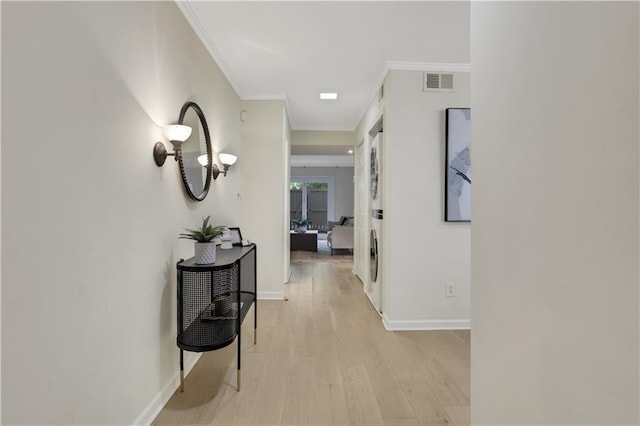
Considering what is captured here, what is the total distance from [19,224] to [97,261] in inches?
14.4

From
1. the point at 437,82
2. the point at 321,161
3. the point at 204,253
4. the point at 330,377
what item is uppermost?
the point at 321,161

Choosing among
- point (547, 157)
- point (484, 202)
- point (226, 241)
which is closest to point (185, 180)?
point (226, 241)

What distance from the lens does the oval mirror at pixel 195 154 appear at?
2.08 m

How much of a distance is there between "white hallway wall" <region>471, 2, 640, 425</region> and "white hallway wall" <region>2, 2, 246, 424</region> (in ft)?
4.79

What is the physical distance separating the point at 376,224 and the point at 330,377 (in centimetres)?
189

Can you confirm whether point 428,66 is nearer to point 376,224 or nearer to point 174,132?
point 376,224

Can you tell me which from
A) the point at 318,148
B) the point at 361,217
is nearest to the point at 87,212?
the point at 361,217

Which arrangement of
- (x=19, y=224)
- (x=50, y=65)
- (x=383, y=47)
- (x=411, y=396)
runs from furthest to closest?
1. (x=383, y=47)
2. (x=411, y=396)
3. (x=50, y=65)
4. (x=19, y=224)

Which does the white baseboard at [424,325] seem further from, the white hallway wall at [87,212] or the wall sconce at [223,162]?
the wall sconce at [223,162]

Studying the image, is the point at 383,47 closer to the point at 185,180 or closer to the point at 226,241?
the point at 185,180

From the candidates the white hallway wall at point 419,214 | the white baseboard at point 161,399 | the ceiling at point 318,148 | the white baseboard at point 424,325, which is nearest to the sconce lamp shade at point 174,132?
the white baseboard at point 161,399

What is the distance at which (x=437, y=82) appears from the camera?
9.64 feet

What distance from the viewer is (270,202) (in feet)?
12.6

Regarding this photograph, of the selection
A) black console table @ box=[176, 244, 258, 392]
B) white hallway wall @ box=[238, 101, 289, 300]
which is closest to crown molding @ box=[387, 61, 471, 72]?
white hallway wall @ box=[238, 101, 289, 300]
